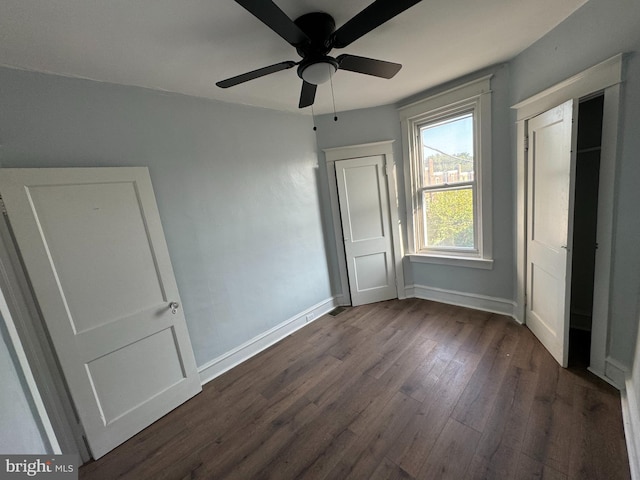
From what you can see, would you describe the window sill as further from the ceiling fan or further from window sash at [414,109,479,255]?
the ceiling fan

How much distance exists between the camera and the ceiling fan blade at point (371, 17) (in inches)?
39.8

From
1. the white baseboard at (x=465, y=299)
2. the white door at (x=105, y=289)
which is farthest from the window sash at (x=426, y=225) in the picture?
the white door at (x=105, y=289)

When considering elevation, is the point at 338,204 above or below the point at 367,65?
below

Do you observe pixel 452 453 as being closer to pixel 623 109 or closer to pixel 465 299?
pixel 465 299

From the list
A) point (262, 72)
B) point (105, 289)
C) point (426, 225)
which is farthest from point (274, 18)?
point (426, 225)

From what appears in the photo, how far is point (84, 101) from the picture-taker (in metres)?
1.67

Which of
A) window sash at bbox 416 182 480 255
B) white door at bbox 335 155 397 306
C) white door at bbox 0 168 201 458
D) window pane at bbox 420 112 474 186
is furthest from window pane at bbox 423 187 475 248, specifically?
white door at bbox 0 168 201 458

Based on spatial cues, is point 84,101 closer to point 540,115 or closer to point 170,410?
point 170,410

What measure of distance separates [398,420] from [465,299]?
1.85 meters

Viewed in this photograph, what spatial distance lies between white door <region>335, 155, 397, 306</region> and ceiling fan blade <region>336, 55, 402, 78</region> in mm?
1501

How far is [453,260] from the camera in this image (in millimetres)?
2932

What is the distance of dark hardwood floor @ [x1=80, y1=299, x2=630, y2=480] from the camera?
1.36 metres

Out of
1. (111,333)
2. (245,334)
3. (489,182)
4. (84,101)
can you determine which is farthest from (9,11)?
(489,182)

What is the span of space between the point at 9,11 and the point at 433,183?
3.36 metres
